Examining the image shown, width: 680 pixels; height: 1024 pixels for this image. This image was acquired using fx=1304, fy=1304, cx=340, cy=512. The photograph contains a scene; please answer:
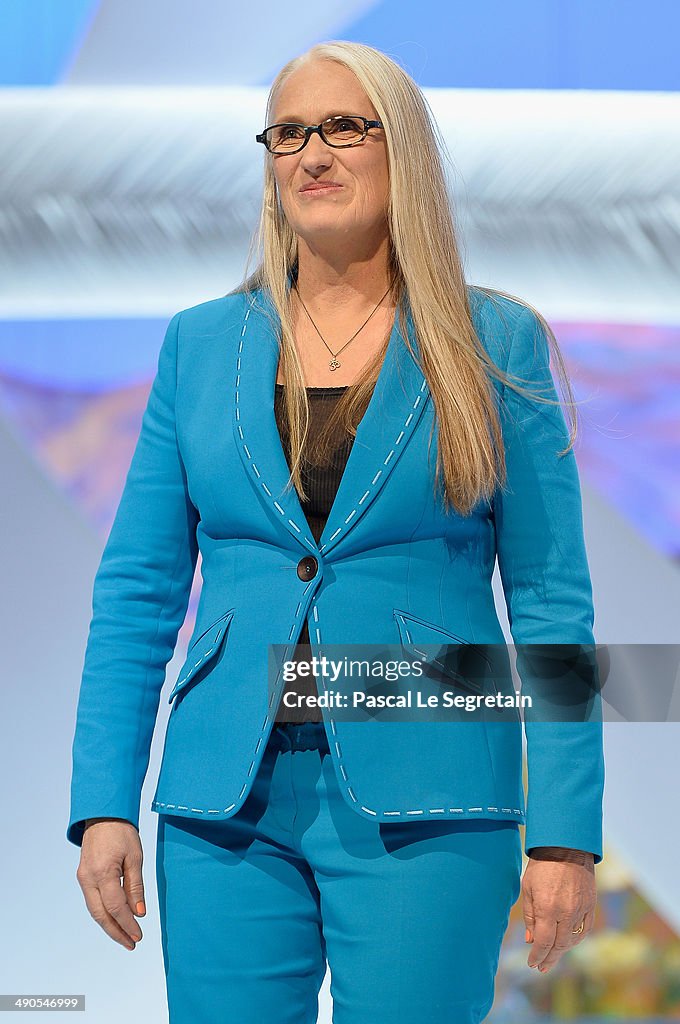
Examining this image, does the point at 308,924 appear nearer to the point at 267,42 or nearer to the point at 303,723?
the point at 303,723

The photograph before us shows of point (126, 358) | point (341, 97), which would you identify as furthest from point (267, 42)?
point (341, 97)

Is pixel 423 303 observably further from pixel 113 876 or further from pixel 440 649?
pixel 113 876

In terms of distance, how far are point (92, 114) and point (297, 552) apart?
4.11ft

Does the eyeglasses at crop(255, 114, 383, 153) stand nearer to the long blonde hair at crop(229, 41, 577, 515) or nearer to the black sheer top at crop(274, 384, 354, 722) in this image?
the long blonde hair at crop(229, 41, 577, 515)

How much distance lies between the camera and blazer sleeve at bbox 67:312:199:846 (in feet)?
4.23

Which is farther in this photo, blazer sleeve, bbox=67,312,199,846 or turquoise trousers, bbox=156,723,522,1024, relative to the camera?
blazer sleeve, bbox=67,312,199,846

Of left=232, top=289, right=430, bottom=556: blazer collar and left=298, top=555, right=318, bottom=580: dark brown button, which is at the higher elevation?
left=232, top=289, right=430, bottom=556: blazer collar

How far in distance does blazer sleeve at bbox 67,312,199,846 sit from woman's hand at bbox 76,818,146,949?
0.06 feet

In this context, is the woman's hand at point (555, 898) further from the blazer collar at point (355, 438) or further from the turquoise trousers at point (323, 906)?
the blazer collar at point (355, 438)

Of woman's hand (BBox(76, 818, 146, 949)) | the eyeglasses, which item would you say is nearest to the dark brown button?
woman's hand (BBox(76, 818, 146, 949))

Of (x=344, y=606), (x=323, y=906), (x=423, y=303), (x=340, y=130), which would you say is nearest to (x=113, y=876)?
(x=323, y=906)

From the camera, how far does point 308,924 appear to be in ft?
4.02

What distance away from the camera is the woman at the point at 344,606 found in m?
1.19

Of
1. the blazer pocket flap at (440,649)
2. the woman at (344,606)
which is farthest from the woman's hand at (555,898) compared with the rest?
the blazer pocket flap at (440,649)
